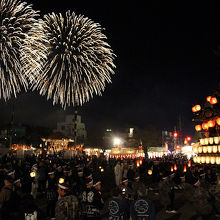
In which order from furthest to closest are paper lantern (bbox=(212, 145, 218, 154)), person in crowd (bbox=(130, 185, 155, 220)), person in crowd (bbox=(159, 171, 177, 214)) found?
paper lantern (bbox=(212, 145, 218, 154)) → person in crowd (bbox=(159, 171, 177, 214)) → person in crowd (bbox=(130, 185, 155, 220))

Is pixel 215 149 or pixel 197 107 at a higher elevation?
pixel 197 107

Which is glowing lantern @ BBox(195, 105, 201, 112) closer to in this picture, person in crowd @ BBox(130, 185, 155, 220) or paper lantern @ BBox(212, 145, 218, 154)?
paper lantern @ BBox(212, 145, 218, 154)

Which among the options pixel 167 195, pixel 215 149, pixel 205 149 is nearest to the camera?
pixel 167 195

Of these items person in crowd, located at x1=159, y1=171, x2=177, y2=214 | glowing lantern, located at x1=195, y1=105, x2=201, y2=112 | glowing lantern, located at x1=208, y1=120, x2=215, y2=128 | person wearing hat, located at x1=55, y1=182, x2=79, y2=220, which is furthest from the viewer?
glowing lantern, located at x1=195, y1=105, x2=201, y2=112

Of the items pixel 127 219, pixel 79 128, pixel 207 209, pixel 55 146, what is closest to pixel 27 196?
A: pixel 127 219

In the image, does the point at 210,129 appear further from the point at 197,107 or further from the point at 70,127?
the point at 70,127

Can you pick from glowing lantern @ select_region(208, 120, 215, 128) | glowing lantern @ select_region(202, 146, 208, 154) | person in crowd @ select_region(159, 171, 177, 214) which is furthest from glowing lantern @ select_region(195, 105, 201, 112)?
person in crowd @ select_region(159, 171, 177, 214)

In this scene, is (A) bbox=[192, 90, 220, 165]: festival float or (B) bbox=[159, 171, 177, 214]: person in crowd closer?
(B) bbox=[159, 171, 177, 214]: person in crowd

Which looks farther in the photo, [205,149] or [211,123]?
[205,149]

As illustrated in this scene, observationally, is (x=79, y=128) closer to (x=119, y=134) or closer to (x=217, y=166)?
(x=119, y=134)

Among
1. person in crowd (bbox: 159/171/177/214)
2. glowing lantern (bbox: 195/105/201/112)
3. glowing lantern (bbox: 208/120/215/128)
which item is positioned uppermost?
glowing lantern (bbox: 195/105/201/112)

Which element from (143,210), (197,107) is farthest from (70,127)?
(143,210)

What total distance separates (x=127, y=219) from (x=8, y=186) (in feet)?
12.0

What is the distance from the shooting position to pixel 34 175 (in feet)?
45.6
